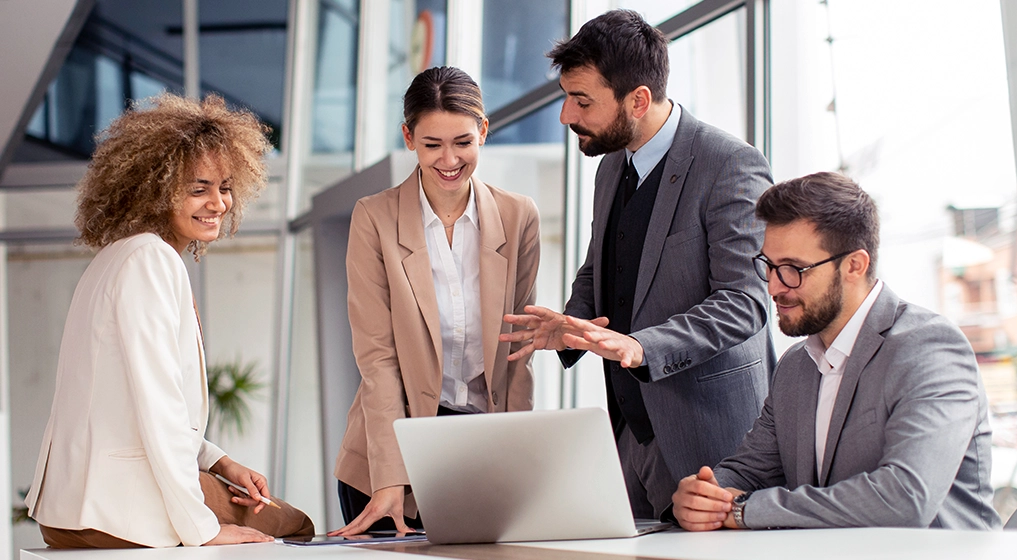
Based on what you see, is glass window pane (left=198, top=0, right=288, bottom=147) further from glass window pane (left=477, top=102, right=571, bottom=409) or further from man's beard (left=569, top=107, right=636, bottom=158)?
man's beard (left=569, top=107, right=636, bottom=158)

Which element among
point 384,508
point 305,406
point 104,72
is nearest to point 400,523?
point 384,508

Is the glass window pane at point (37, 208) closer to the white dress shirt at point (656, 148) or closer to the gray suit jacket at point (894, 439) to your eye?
the white dress shirt at point (656, 148)

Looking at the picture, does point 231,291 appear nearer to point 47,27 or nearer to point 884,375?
point 47,27

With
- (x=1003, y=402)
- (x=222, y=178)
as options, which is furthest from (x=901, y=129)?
(x=222, y=178)

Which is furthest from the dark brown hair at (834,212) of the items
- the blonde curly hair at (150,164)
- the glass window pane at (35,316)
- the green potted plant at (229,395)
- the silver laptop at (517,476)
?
the glass window pane at (35,316)

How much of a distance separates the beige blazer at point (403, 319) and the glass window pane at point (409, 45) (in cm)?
366

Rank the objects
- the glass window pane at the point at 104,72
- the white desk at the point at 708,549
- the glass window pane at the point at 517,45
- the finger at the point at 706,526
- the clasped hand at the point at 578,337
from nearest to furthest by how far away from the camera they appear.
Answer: the white desk at the point at 708,549 → the finger at the point at 706,526 → the clasped hand at the point at 578,337 → the glass window pane at the point at 517,45 → the glass window pane at the point at 104,72

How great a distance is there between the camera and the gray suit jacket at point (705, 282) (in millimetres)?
2027

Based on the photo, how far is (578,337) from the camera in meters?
1.83

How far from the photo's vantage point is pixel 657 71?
222cm

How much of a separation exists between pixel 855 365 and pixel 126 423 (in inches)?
55.1

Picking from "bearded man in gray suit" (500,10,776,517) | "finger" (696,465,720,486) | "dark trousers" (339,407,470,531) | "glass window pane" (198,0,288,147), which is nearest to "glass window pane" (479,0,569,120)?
"bearded man in gray suit" (500,10,776,517)

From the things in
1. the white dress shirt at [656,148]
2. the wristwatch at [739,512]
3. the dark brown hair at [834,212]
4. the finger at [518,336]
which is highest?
the white dress shirt at [656,148]

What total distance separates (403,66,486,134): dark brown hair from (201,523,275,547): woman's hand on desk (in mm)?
1061
